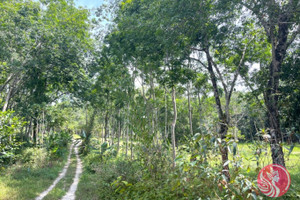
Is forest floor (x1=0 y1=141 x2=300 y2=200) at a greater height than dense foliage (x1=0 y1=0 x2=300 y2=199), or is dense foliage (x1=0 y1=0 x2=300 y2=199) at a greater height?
dense foliage (x1=0 y1=0 x2=300 y2=199)

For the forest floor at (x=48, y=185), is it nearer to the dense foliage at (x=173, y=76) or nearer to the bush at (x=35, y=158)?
the dense foliage at (x=173, y=76)

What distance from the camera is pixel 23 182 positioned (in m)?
8.20

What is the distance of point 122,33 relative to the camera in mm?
8289

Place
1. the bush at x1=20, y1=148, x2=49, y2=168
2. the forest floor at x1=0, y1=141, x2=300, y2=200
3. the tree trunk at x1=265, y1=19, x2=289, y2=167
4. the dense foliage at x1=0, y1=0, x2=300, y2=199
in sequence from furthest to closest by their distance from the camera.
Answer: the bush at x1=20, y1=148, x2=49, y2=168 < the forest floor at x1=0, y1=141, x2=300, y2=200 < the tree trunk at x1=265, y1=19, x2=289, y2=167 < the dense foliage at x1=0, y1=0, x2=300, y2=199

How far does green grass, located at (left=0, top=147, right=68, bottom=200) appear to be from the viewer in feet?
21.2

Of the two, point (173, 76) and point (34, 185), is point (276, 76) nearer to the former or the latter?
point (173, 76)

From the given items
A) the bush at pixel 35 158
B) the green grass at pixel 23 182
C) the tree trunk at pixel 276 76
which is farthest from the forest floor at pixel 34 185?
the tree trunk at pixel 276 76

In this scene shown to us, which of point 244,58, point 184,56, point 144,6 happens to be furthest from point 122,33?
point 244,58

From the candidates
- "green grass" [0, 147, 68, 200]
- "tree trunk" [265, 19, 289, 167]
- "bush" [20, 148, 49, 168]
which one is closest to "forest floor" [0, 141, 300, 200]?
"green grass" [0, 147, 68, 200]

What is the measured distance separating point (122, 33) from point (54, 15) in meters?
5.44

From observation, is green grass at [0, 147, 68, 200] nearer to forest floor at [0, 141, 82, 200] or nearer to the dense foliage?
forest floor at [0, 141, 82, 200]

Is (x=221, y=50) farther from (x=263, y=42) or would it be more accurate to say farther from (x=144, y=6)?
(x=144, y=6)

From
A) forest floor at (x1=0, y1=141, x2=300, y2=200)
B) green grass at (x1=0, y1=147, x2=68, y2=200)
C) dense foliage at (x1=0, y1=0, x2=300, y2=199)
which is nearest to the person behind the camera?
dense foliage at (x1=0, y1=0, x2=300, y2=199)

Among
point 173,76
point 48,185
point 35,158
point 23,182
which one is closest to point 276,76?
point 173,76
